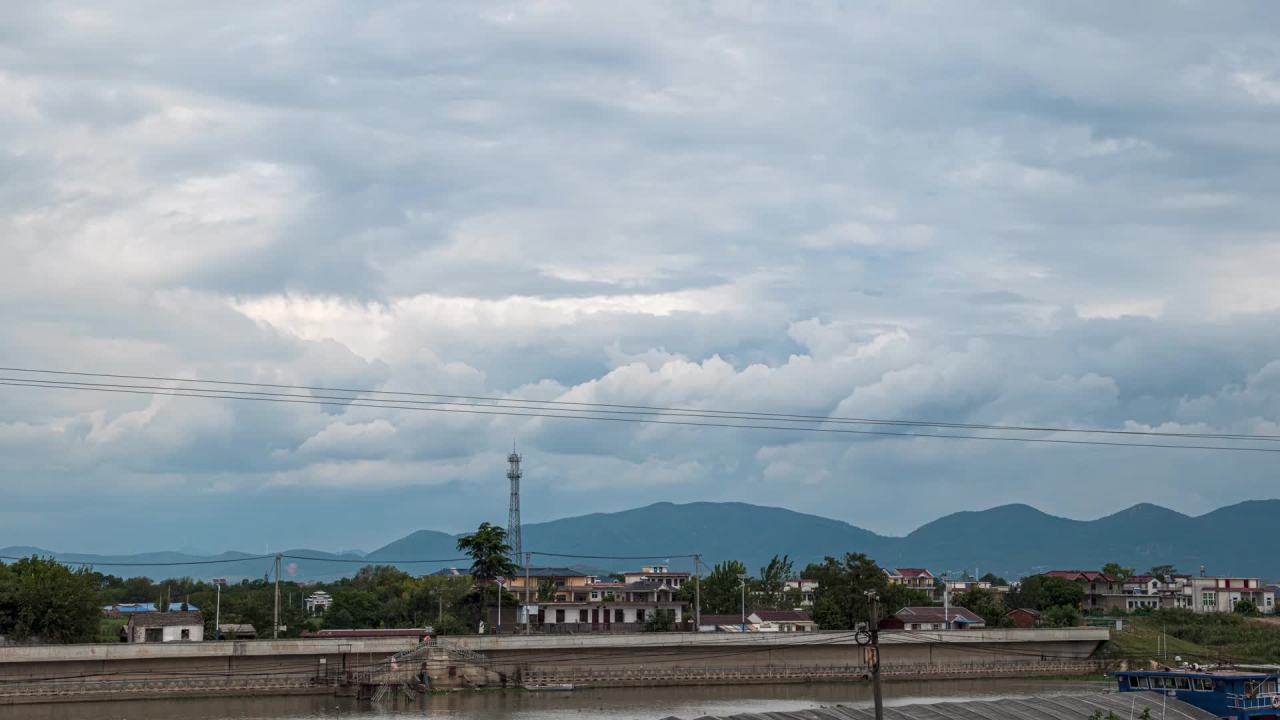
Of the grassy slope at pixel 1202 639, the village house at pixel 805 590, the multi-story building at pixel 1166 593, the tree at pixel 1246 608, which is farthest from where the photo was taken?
the village house at pixel 805 590

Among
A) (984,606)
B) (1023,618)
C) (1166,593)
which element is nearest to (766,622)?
(984,606)

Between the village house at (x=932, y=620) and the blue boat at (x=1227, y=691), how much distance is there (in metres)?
39.8

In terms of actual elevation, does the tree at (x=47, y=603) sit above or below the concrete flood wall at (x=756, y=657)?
above

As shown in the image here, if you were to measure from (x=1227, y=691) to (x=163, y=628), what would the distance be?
207 ft

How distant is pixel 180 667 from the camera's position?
2736 inches

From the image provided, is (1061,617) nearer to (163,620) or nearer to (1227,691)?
(1227,691)

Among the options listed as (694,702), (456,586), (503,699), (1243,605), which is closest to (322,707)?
(503,699)

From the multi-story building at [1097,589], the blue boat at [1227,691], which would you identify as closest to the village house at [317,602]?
the multi-story building at [1097,589]

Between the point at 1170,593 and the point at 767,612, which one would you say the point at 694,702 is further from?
the point at 1170,593

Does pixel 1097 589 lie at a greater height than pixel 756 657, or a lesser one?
greater

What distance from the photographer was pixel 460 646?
72.4 metres

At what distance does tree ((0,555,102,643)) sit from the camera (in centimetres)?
7488

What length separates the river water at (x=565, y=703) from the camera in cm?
6009

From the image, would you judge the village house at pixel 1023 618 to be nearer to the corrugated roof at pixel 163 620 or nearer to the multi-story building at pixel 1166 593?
the multi-story building at pixel 1166 593
